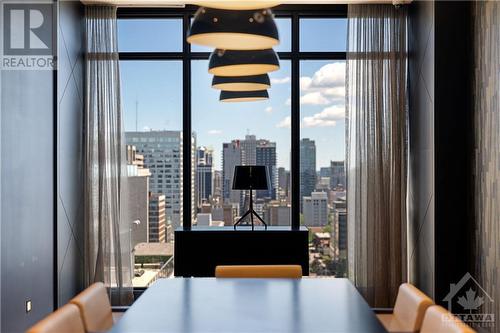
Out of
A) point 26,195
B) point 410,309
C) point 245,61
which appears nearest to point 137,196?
point 26,195

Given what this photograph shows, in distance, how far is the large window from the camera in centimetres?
575

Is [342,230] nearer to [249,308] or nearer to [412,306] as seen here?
[412,306]

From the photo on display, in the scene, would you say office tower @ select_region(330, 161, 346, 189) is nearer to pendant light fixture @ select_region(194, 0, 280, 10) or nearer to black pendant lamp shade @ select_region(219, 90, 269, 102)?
black pendant lamp shade @ select_region(219, 90, 269, 102)

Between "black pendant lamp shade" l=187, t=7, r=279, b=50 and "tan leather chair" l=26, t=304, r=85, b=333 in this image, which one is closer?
"tan leather chair" l=26, t=304, r=85, b=333

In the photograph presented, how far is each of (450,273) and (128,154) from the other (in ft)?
11.3

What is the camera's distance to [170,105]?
5.80 m

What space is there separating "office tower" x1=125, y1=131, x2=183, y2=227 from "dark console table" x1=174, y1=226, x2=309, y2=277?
500 millimetres

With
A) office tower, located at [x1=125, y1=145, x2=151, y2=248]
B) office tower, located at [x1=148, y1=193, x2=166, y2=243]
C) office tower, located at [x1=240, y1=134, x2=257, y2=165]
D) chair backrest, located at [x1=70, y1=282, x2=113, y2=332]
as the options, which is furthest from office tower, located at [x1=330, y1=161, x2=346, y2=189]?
chair backrest, located at [x1=70, y1=282, x2=113, y2=332]

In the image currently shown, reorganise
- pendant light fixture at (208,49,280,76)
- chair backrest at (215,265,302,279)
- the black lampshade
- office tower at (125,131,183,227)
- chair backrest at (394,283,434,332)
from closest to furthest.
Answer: chair backrest at (394,283,434,332) < pendant light fixture at (208,49,280,76) < chair backrest at (215,265,302,279) < the black lampshade < office tower at (125,131,183,227)

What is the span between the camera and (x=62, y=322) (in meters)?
2.35

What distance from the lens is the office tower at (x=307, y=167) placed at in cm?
582

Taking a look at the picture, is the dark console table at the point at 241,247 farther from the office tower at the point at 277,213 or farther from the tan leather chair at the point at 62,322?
the tan leather chair at the point at 62,322
